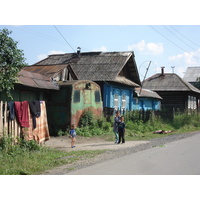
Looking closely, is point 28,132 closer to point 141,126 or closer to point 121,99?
point 141,126

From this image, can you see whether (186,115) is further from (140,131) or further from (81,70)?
(81,70)

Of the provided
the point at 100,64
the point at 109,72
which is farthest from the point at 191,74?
the point at 109,72

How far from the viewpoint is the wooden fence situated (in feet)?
33.1

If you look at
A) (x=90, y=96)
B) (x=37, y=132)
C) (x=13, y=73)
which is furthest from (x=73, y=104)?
(x=13, y=73)

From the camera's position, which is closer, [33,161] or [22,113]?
[33,161]

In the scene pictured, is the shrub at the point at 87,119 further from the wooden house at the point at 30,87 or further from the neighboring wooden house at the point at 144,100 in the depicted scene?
the neighboring wooden house at the point at 144,100

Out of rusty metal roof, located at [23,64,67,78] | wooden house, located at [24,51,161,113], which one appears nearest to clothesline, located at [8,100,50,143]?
rusty metal roof, located at [23,64,67,78]

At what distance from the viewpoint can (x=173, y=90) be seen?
36469 millimetres

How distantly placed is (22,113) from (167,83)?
2962 cm

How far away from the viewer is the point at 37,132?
12062 millimetres

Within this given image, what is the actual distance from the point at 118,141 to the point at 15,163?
6822 millimetres

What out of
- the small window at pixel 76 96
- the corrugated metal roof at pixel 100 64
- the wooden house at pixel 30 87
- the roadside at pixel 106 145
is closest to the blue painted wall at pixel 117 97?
the corrugated metal roof at pixel 100 64

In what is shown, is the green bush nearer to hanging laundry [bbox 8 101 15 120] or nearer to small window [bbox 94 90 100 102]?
small window [bbox 94 90 100 102]

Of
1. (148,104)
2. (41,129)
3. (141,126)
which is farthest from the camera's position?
(148,104)
